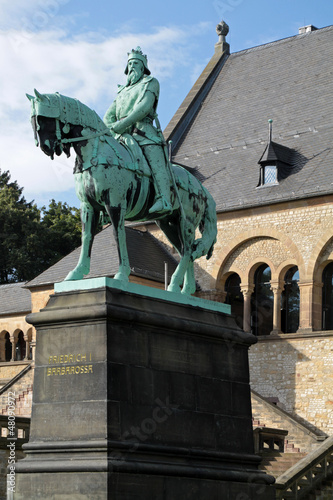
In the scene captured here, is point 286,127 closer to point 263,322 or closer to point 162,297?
point 263,322

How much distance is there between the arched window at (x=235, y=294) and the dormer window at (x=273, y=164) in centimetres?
337

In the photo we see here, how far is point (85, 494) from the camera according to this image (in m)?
12.1

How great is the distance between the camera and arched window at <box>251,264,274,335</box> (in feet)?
109

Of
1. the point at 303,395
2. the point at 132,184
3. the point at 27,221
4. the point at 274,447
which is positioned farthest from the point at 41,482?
the point at 27,221

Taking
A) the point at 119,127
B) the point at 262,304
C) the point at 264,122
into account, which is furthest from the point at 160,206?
the point at 264,122

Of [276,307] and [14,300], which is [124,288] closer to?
[276,307]

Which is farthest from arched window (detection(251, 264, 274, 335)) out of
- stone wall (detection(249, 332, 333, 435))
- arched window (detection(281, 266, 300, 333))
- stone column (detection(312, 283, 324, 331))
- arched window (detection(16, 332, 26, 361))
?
arched window (detection(16, 332, 26, 361))

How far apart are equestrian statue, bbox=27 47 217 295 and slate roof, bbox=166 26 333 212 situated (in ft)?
55.9

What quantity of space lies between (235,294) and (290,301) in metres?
2.22

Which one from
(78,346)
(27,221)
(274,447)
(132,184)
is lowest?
(274,447)

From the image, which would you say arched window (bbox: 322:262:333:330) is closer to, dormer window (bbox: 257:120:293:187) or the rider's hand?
dormer window (bbox: 257:120:293:187)

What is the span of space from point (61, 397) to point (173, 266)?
21.7m

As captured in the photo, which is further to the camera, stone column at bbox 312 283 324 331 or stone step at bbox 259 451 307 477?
stone column at bbox 312 283 324 331

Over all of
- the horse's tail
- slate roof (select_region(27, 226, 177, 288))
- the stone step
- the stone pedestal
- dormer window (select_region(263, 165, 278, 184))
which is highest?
dormer window (select_region(263, 165, 278, 184))
